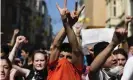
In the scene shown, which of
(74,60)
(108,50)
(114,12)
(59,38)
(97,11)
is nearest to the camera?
(108,50)

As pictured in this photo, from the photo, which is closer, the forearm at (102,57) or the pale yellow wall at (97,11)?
the forearm at (102,57)

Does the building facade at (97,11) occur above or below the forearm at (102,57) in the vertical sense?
below

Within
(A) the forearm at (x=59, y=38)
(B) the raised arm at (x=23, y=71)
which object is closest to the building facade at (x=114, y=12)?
(B) the raised arm at (x=23, y=71)

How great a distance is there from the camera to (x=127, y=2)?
99.9 ft

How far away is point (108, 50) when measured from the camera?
3.95 metres

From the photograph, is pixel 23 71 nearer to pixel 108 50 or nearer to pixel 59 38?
pixel 59 38

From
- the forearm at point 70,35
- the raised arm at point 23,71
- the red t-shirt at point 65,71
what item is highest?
the forearm at point 70,35

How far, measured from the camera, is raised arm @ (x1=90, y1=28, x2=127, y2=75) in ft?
12.2

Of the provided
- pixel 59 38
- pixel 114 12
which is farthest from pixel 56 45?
pixel 114 12

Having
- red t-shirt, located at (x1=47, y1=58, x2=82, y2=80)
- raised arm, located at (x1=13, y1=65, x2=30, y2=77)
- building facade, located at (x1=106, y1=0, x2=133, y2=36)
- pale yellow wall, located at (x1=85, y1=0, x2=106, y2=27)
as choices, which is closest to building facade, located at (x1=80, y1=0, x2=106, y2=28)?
pale yellow wall, located at (x1=85, y1=0, x2=106, y2=27)

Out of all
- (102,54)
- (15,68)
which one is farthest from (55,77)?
(15,68)

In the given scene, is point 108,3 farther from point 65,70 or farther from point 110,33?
point 65,70

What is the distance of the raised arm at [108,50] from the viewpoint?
3713 mm

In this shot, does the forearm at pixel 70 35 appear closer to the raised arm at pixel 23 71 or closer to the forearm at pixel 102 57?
the forearm at pixel 102 57
